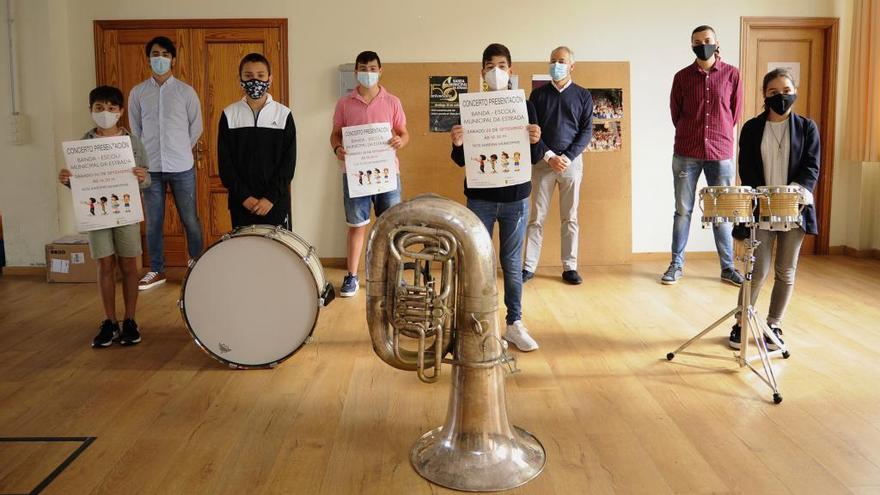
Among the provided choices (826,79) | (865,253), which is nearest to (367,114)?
(826,79)

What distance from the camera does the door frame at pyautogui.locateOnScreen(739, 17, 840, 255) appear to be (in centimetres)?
680

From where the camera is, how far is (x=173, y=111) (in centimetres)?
581

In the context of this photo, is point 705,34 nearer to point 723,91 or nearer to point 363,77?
point 723,91

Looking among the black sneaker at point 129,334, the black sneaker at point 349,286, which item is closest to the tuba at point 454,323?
the black sneaker at point 129,334

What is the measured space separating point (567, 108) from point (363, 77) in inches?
58.9

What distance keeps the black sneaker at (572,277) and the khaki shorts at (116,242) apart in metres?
3.16

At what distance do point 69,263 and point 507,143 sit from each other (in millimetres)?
3973

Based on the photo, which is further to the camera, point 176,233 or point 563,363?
point 176,233

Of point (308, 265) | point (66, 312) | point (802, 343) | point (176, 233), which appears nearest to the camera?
point (308, 265)

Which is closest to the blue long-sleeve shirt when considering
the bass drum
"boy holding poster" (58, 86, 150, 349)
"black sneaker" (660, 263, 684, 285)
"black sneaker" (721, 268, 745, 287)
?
"black sneaker" (660, 263, 684, 285)

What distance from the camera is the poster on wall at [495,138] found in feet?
12.8

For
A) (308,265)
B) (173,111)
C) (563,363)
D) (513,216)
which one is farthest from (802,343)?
(173,111)

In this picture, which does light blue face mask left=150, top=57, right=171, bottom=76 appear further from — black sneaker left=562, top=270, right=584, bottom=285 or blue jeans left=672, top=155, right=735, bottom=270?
blue jeans left=672, top=155, right=735, bottom=270

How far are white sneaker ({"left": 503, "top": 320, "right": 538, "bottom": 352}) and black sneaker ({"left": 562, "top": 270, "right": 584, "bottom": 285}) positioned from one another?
176 cm
